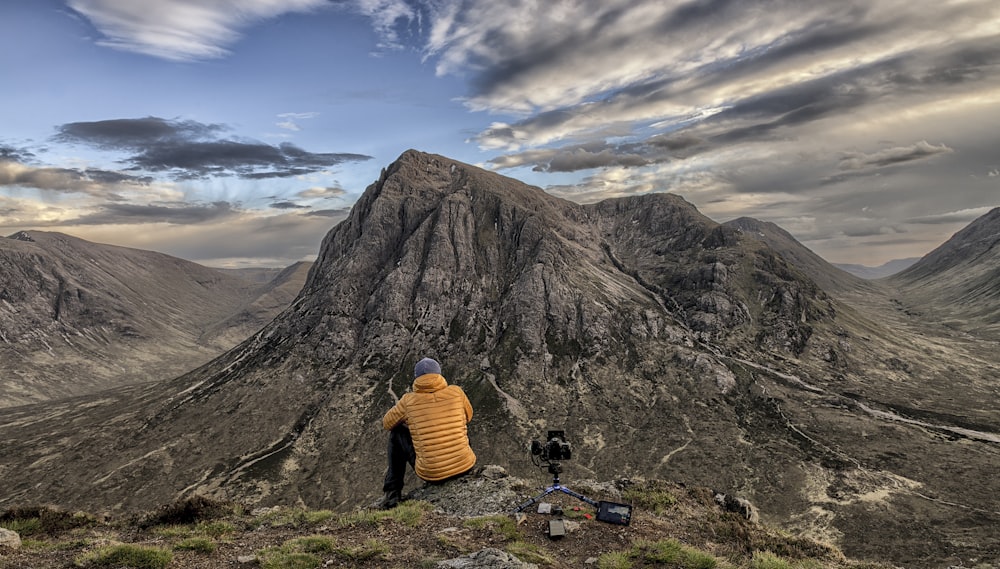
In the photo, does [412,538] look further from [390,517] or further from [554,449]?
[554,449]

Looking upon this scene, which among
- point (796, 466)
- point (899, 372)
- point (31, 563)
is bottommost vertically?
point (796, 466)

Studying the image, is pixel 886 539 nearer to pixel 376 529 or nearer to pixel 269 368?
pixel 376 529

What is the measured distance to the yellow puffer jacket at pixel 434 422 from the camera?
19.8m

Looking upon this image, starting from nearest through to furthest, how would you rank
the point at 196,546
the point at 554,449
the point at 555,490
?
1. the point at 196,546
2. the point at 554,449
3. the point at 555,490

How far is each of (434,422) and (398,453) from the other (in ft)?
11.4

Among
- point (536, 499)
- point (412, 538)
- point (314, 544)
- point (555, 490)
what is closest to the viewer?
point (314, 544)

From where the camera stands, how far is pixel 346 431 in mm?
166250

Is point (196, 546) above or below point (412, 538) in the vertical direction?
above

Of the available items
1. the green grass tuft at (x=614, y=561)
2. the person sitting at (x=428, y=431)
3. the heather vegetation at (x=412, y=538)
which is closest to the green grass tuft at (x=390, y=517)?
the heather vegetation at (x=412, y=538)

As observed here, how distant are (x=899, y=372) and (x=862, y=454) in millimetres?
96774

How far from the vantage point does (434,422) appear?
65.2ft

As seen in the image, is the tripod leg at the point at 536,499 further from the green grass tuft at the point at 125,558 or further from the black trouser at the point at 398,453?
the green grass tuft at the point at 125,558

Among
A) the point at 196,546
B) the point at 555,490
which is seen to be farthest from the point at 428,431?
the point at 196,546

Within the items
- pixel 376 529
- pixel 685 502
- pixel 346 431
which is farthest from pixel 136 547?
pixel 346 431
